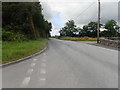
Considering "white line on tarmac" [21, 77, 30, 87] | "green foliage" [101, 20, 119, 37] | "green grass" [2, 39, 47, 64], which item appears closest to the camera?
"white line on tarmac" [21, 77, 30, 87]

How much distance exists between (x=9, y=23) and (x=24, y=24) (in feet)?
11.2

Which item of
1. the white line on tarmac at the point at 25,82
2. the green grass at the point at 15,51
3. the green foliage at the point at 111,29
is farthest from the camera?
the green foliage at the point at 111,29

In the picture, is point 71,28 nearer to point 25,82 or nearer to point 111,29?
point 111,29

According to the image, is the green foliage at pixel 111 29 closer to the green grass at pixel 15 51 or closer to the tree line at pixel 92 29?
the tree line at pixel 92 29

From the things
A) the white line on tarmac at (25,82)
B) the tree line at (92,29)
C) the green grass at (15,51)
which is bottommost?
the white line on tarmac at (25,82)

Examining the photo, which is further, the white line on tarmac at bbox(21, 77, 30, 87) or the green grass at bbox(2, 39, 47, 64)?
the green grass at bbox(2, 39, 47, 64)

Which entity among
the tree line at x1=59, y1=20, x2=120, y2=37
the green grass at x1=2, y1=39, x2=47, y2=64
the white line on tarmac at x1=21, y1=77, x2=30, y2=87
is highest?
the tree line at x1=59, y1=20, x2=120, y2=37

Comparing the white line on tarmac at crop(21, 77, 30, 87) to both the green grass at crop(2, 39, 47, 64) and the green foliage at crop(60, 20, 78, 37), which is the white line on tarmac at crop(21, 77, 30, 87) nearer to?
the green grass at crop(2, 39, 47, 64)

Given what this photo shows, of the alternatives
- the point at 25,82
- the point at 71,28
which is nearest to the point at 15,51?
the point at 25,82

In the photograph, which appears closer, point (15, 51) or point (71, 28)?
point (15, 51)

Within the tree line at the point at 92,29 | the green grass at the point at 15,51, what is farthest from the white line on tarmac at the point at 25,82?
the tree line at the point at 92,29

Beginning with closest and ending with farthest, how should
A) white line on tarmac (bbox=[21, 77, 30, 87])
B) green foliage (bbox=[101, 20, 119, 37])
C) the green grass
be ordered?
white line on tarmac (bbox=[21, 77, 30, 87]), the green grass, green foliage (bbox=[101, 20, 119, 37])

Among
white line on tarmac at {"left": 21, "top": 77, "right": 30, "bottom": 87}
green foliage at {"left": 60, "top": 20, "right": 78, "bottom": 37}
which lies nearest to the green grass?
white line on tarmac at {"left": 21, "top": 77, "right": 30, "bottom": 87}

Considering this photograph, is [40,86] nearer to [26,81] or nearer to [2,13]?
[26,81]
